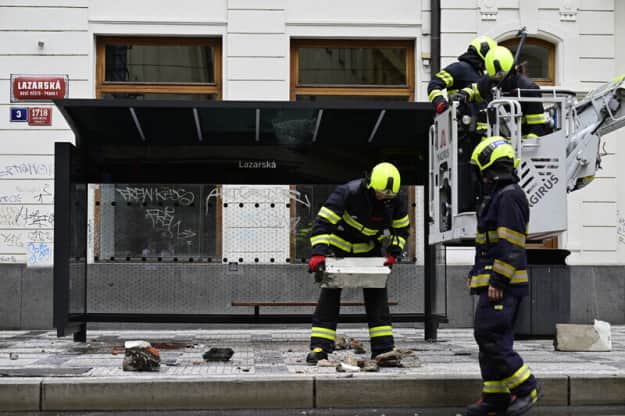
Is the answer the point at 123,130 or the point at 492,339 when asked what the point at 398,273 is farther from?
the point at 492,339

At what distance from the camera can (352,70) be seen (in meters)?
14.2

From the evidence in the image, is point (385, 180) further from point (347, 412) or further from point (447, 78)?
point (347, 412)

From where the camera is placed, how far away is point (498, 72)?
9555 millimetres

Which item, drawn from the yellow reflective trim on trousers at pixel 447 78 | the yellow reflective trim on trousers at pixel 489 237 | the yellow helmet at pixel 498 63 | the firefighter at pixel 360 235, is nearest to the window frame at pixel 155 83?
the yellow reflective trim on trousers at pixel 447 78

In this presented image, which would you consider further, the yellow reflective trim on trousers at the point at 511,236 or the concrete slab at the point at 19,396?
the concrete slab at the point at 19,396

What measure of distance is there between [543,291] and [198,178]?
14.3 ft

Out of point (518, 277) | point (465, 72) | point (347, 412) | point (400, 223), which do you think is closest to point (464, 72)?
point (465, 72)

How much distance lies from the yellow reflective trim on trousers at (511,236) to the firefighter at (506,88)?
2.66 m

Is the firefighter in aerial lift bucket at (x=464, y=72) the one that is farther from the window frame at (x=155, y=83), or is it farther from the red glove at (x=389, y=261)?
the window frame at (x=155, y=83)

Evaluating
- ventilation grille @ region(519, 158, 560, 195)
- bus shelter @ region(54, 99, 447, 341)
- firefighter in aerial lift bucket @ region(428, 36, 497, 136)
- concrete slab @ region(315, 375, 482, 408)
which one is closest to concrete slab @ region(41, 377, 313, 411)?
concrete slab @ region(315, 375, 482, 408)

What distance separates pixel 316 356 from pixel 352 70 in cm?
640

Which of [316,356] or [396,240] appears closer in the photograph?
[316,356]

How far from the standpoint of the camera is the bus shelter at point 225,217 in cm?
1112

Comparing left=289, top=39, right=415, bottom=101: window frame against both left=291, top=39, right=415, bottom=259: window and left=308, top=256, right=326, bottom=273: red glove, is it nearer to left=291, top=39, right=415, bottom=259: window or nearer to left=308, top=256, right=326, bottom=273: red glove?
left=291, top=39, right=415, bottom=259: window
